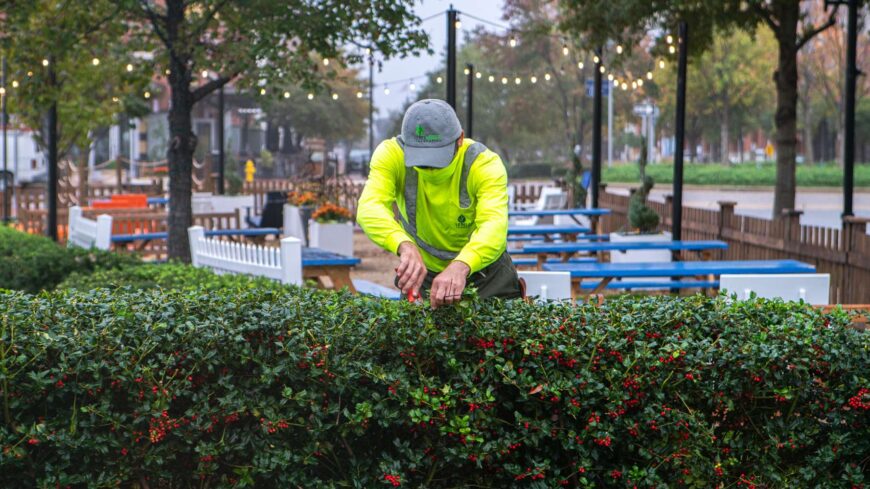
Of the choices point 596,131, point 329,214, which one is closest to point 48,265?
point 329,214

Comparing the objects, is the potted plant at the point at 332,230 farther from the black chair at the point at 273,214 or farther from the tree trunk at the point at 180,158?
the tree trunk at the point at 180,158

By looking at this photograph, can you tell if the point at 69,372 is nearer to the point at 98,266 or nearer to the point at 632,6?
the point at 98,266

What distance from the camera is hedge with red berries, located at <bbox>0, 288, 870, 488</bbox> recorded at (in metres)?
4.29

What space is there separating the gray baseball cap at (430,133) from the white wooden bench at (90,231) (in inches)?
371

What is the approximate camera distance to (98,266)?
→ 39.5 ft

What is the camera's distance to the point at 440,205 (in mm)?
5246

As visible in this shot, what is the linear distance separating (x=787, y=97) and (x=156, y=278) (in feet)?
44.1

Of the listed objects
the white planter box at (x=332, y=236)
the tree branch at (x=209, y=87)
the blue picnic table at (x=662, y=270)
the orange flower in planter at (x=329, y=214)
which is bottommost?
the white planter box at (x=332, y=236)

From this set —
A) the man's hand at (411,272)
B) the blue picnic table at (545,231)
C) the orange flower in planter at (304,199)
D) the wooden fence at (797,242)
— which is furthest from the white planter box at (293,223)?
the man's hand at (411,272)

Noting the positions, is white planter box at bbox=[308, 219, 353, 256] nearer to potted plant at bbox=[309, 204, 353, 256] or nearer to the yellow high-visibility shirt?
potted plant at bbox=[309, 204, 353, 256]

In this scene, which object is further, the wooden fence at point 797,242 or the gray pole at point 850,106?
the gray pole at point 850,106

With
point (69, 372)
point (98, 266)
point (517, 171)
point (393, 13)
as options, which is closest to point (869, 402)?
point (69, 372)

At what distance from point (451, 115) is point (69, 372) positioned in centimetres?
188

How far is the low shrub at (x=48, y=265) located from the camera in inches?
468
